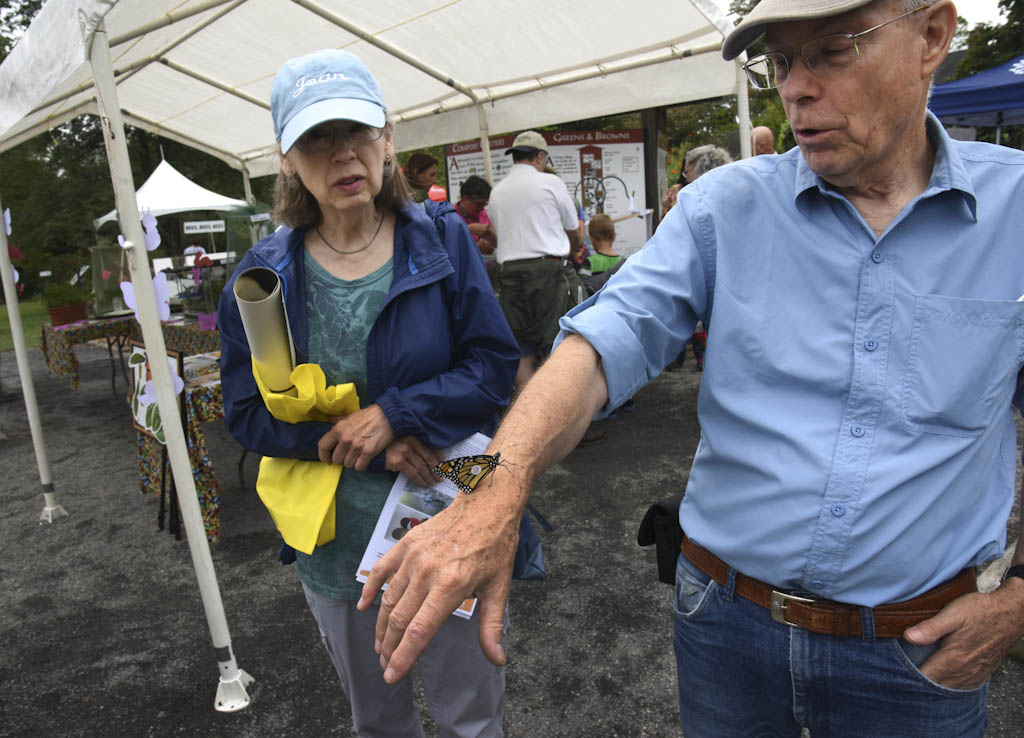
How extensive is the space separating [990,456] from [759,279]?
0.48 meters

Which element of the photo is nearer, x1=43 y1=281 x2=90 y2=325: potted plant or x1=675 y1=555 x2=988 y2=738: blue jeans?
x1=675 y1=555 x2=988 y2=738: blue jeans

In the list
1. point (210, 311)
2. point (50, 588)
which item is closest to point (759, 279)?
point (50, 588)

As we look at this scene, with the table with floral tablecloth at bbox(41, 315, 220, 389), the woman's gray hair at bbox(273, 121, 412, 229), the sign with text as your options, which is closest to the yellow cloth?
the woman's gray hair at bbox(273, 121, 412, 229)

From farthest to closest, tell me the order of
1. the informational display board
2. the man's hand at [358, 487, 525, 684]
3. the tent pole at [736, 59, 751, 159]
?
the informational display board < the tent pole at [736, 59, 751, 159] < the man's hand at [358, 487, 525, 684]

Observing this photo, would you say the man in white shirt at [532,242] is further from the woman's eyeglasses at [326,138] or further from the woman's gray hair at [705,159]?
the woman's eyeglasses at [326,138]

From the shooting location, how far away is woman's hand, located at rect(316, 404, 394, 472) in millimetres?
1694

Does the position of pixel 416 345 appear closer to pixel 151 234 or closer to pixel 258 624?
pixel 151 234

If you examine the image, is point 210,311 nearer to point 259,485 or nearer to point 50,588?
point 50,588

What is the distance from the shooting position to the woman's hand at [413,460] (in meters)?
1.74

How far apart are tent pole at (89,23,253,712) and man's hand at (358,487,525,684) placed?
207 cm

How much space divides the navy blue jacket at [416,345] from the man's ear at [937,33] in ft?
3.52

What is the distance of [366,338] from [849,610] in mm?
1210

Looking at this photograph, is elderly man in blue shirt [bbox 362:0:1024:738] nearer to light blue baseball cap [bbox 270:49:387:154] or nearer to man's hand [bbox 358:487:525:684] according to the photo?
man's hand [bbox 358:487:525:684]

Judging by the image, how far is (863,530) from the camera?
1091mm
